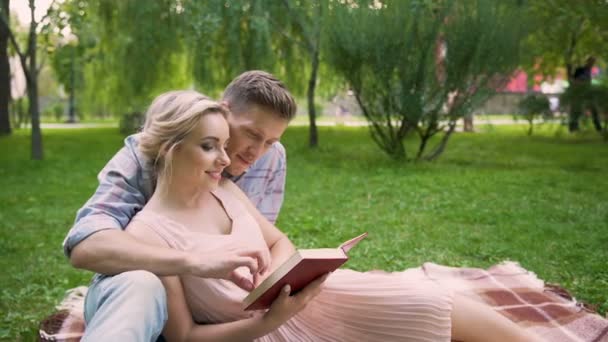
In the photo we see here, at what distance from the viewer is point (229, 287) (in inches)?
85.0

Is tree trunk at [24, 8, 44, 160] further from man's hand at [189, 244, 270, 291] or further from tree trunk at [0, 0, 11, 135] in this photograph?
man's hand at [189, 244, 270, 291]

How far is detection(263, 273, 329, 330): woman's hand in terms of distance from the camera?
2.01 meters

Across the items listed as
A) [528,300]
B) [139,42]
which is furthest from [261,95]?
[139,42]

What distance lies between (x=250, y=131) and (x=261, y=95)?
14 centimetres

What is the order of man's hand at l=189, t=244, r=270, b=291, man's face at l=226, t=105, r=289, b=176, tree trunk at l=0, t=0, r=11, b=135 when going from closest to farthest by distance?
man's hand at l=189, t=244, r=270, b=291 < man's face at l=226, t=105, r=289, b=176 < tree trunk at l=0, t=0, r=11, b=135

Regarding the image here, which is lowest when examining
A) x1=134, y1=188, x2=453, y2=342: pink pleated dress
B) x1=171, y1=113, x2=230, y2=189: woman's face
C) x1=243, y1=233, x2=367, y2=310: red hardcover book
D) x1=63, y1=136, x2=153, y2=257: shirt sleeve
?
x1=134, y1=188, x2=453, y2=342: pink pleated dress

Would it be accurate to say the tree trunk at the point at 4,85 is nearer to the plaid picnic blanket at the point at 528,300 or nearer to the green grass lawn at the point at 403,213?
the green grass lawn at the point at 403,213

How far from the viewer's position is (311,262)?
1835 millimetres

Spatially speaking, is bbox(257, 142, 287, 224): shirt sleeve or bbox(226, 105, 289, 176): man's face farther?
bbox(257, 142, 287, 224): shirt sleeve

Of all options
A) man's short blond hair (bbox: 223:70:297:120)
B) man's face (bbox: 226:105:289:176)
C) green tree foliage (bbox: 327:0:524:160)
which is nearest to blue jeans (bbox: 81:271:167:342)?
man's face (bbox: 226:105:289:176)

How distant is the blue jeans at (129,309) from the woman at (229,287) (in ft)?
0.43

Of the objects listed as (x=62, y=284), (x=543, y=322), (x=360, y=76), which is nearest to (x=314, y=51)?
(x=360, y=76)

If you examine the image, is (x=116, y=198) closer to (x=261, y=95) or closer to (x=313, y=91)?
(x=261, y=95)

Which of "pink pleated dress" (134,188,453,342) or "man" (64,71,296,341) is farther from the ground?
"man" (64,71,296,341)
